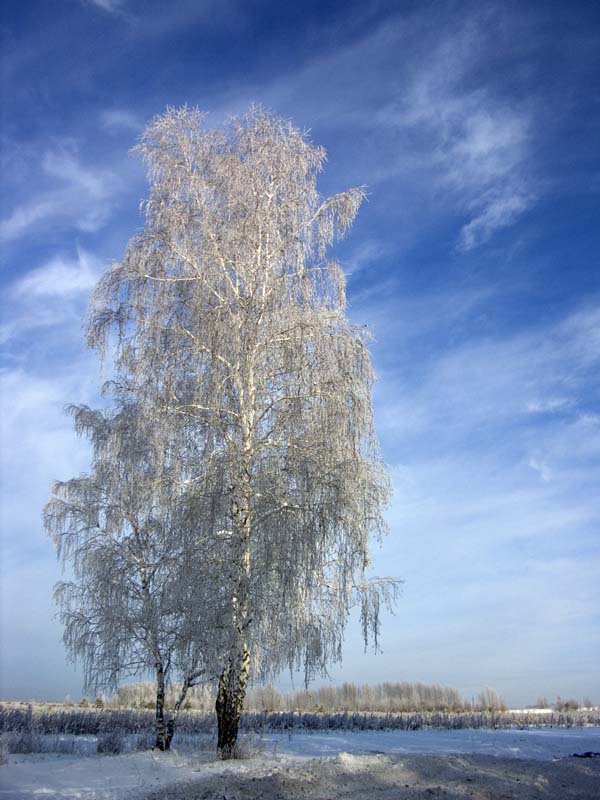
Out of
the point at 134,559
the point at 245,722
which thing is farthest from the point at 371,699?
the point at 134,559

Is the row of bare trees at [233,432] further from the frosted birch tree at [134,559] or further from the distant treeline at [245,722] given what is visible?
the distant treeline at [245,722]

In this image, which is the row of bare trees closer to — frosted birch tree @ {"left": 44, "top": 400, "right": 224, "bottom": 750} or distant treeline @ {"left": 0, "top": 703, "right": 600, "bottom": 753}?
frosted birch tree @ {"left": 44, "top": 400, "right": 224, "bottom": 750}

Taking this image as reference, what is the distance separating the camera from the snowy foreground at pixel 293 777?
329 inches

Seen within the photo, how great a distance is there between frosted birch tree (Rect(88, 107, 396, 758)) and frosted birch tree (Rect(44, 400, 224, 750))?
49cm

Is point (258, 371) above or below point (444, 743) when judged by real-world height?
above

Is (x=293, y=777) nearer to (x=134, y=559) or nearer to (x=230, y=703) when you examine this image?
(x=230, y=703)

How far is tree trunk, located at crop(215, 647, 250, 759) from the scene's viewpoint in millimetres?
11188

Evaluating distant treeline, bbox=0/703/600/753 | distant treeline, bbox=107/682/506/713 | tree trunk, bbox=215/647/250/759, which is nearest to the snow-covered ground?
tree trunk, bbox=215/647/250/759

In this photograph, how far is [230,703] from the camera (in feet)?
37.1

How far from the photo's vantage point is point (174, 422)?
12.1 meters

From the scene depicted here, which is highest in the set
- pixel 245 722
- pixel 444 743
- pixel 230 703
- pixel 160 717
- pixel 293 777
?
pixel 230 703

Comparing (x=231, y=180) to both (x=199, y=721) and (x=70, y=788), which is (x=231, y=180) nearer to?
(x=70, y=788)

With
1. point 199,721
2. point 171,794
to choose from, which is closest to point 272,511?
point 171,794

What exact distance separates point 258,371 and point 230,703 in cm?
548
